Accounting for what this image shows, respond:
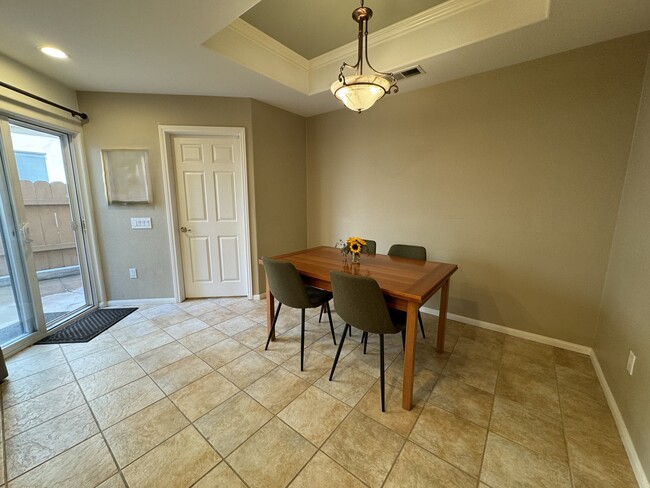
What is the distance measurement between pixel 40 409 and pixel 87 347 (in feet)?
2.51

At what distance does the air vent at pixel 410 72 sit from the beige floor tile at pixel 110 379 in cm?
333

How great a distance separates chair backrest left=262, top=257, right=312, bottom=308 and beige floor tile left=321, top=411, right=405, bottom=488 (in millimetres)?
808

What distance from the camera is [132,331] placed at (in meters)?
2.57

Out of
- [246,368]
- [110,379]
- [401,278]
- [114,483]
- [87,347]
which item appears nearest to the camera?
[114,483]

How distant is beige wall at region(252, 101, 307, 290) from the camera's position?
129 inches

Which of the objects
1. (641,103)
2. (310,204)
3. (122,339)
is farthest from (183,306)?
(641,103)

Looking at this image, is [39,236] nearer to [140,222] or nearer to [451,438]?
[140,222]

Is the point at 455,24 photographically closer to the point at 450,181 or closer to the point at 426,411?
the point at 450,181

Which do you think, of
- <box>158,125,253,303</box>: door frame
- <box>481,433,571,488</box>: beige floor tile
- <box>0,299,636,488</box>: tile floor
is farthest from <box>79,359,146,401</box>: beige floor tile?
<box>481,433,571,488</box>: beige floor tile

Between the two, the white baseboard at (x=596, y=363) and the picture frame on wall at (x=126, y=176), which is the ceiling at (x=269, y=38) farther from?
the white baseboard at (x=596, y=363)

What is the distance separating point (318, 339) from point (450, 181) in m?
2.07

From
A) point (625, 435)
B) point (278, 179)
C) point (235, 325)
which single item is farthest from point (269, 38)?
point (625, 435)

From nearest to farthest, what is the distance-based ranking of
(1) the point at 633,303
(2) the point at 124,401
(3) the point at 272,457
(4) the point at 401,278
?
(3) the point at 272,457, (1) the point at 633,303, (2) the point at 124,401, (4) the point at 401,278

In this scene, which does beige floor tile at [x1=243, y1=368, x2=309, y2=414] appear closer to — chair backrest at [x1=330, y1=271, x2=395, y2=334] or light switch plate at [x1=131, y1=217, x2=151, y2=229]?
chair backrest at [x1=330, y1=271, x2=395, y2=334]
